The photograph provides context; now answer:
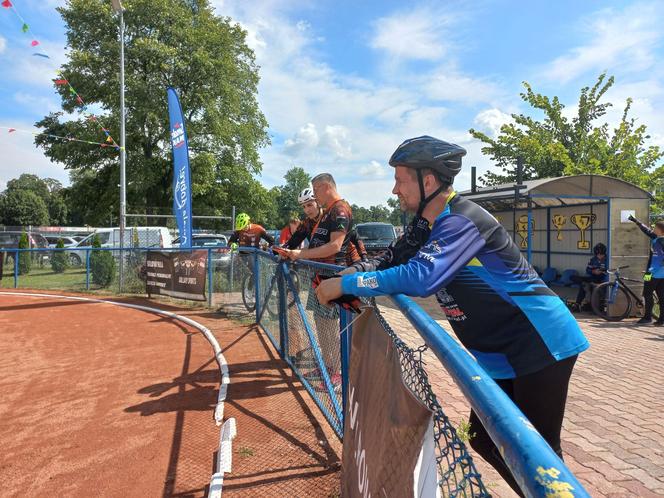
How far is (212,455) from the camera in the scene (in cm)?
370

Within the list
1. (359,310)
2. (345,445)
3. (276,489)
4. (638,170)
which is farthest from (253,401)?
(638,170)

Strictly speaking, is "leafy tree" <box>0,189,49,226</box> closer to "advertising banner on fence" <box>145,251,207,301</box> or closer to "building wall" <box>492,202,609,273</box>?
"advertising banner on fence" <box>145,251,207,301</box>

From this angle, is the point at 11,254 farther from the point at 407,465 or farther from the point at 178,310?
the point at 407,465

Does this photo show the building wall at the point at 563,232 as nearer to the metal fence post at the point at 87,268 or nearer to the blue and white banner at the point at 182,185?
the blue and white banner at the point at 182,185

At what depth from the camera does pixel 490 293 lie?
1.94 meters

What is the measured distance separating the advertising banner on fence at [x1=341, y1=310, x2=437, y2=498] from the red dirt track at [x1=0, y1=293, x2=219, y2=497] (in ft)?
5.33

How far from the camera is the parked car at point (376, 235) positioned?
65.8 ft

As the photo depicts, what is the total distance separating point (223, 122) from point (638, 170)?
23397 mm

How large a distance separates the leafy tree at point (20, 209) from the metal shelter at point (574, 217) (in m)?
73.7

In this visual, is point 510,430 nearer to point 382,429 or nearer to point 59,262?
point 382,429

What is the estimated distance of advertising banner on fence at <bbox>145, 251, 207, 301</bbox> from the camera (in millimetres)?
11297

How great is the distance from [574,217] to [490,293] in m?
11.6

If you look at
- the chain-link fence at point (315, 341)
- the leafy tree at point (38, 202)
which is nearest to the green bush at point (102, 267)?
the chain-link fence at point (315, 341)

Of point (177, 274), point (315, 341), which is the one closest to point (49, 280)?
point (177, 274)
